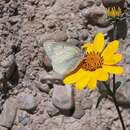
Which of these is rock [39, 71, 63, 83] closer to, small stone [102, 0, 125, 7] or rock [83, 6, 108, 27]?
rock [83, 6, 108, 27]

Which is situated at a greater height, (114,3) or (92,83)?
(114,3)

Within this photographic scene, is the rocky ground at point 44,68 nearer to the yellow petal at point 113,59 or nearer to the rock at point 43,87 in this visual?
the rock at point 43,87

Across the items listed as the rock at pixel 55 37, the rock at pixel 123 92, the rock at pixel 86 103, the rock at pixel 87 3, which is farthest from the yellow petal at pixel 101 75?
the rock at pixel 87 3

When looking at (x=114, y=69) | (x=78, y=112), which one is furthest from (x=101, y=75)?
(x=78, y=112)

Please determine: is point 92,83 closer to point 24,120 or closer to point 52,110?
point 52,110

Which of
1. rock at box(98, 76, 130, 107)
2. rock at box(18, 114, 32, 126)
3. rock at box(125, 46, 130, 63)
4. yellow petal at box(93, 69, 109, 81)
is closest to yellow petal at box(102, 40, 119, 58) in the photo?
yellow petal at box(93, 69, 109, 81)

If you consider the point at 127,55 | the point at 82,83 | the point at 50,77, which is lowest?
the point at 50,77
